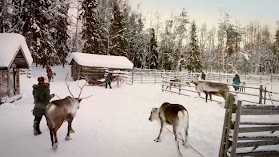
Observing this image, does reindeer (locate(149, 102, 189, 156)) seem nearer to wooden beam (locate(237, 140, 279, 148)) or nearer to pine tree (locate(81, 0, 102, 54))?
wooden beam (locate(237, 140, 279, 148))

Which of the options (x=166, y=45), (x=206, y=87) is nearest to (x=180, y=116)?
(x=206, y=87)

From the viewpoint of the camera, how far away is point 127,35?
42.0 meters

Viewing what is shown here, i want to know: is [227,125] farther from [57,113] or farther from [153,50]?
[153,50]

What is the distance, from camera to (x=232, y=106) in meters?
4.50

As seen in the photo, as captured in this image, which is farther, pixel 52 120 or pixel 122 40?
pixel 122 40

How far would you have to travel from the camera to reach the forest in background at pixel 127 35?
70.0 ft

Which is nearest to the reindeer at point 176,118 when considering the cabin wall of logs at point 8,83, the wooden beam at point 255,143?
the wooden beam at point 255,143

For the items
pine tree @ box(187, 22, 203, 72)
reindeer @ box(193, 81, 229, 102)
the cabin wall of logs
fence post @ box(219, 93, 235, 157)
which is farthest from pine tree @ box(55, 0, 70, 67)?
pine tree @ box(187, 22, 203, 72)

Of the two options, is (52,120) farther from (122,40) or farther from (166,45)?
(166,45)

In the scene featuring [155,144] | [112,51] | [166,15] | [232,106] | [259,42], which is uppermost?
[166,15]

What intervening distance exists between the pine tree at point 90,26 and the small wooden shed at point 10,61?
68.0 ft

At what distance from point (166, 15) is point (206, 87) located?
33.9 metres

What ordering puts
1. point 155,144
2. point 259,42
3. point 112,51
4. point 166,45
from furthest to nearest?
1. point 259,42
2. point 166,45
3. point 112,51
4. point 155,144

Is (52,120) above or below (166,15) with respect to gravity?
below
